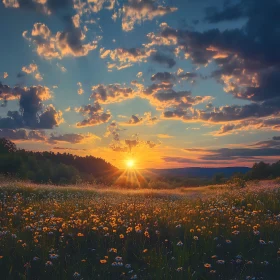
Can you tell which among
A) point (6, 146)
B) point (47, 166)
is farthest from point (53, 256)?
point (6, 146)

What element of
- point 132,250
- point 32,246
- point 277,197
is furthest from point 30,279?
point 277,197

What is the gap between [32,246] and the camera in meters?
6.70

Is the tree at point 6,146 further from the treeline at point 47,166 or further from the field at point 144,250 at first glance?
the field at point 144,250

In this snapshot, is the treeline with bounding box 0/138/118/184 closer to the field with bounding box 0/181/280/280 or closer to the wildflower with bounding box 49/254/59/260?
the field with bounding box 0/181/280/280

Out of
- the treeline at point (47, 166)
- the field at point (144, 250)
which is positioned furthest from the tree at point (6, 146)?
the field at point (144, 250)

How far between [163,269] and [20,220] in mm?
5327

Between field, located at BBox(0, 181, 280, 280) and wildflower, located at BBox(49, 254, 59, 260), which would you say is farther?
wildflower, located at BBox(49, 254, 59, 260)

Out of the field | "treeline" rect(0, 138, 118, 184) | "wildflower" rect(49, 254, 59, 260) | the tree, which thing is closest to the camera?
the field

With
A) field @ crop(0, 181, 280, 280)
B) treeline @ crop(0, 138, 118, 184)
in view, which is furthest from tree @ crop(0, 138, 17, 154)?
field @ crop(0, 181, 280, 280)

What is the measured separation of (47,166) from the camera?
61.8m

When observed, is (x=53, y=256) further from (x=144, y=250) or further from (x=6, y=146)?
(x=6, y=146)

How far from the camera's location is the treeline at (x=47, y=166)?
166 ft

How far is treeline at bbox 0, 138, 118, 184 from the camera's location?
5056 cm

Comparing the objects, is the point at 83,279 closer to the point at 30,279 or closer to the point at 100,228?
the point at 30,279
